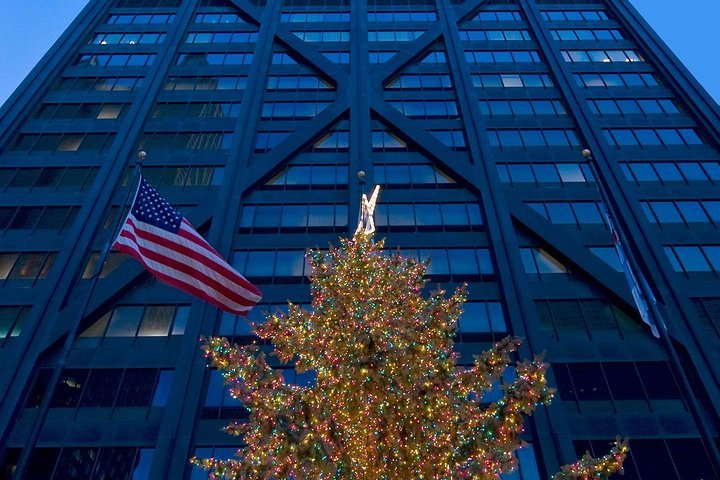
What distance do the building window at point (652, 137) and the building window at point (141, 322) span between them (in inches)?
1116

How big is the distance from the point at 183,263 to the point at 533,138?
26150mm

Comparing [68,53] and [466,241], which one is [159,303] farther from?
[68,53]

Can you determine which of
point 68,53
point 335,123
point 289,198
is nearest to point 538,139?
point 335,123

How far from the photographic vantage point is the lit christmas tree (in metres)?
8.58

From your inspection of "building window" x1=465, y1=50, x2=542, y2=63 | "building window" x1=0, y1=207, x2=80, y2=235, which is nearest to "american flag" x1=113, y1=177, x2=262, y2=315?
"building window" x1=0, y1=207, x2=80, y2=235

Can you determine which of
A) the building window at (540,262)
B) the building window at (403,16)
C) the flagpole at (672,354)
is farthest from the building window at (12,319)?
the building window at (403,16)

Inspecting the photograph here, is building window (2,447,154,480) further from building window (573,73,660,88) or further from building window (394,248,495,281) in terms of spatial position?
building window (573,73,660,88)

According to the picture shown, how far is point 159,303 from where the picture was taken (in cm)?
2402

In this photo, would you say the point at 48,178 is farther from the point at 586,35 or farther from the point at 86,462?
the point at 586,35

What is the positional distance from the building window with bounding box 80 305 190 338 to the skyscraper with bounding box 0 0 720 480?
4.3 inches

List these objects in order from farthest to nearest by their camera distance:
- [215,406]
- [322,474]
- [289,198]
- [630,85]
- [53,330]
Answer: [630,85], [289,198], [53,330], [215,406], [322,474]

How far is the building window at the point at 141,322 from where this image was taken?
2309 cm

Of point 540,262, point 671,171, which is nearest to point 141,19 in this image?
point 540,262

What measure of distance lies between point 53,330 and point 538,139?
3003 cm
